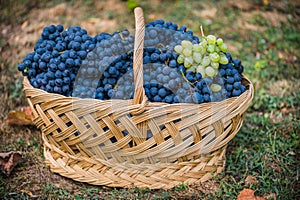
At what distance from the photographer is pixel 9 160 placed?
2008 millimetres

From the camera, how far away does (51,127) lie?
6.13ft

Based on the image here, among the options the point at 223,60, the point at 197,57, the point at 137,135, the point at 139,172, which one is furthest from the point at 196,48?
the point at 139,172

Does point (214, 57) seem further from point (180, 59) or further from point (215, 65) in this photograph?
point (180, 59)

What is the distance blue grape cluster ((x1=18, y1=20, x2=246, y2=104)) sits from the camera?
5.83 ft

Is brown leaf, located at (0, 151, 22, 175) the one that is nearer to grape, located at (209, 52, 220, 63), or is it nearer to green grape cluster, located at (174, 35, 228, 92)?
green grape cluster, located at (174, 35, 228, 92)

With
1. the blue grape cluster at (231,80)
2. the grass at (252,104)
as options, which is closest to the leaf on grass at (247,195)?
the grass at (252,104)

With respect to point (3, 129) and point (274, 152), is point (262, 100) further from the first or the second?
point (3, 129)

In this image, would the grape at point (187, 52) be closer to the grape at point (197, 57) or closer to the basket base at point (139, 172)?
the grape at point (197, 57)

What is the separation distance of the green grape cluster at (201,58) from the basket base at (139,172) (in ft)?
1.30

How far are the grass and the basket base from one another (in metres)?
0.04

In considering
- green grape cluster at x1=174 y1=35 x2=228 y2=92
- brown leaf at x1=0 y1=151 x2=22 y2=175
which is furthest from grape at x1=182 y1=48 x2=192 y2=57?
brown leaf at x1=0 y1=151 x2=22 y2=175

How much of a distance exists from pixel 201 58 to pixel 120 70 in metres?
0.39

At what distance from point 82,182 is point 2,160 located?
434mm

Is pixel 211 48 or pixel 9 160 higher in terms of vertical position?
pixel 211 48
